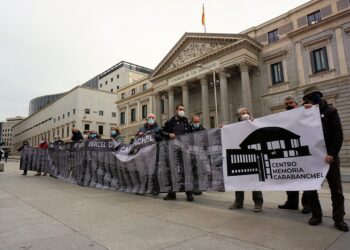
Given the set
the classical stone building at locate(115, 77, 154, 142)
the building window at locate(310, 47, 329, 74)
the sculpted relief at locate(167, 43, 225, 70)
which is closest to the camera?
the building window at locate(310, 47, 329, 74)

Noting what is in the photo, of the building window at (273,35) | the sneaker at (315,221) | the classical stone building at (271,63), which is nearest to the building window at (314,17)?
the classical stone building at (271,63)

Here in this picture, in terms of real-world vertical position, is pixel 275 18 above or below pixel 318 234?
above

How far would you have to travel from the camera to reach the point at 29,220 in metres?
3.92

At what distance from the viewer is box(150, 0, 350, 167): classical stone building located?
67.1 feet

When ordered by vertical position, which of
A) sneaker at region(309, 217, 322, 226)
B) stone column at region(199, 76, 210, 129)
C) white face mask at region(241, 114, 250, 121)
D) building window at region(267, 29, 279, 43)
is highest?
building window at region(267, 29, 279, 43)

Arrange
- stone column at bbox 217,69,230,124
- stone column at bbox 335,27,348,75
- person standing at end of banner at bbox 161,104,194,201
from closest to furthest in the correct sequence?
person standing at end of banner at bbox 161,104,194,201
stone column at bbox 335,27,348,75
stone column at bbox 217,69,230,124

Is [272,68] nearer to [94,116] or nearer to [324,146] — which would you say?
[324,146]

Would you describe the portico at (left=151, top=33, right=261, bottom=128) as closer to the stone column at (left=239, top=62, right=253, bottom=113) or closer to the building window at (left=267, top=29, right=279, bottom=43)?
the stone column at (left=239, top=62, right=253, bottom=113)

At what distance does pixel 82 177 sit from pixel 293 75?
22236mm

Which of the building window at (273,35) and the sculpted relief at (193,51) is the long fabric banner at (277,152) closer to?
the sculpted relief at (193,51)

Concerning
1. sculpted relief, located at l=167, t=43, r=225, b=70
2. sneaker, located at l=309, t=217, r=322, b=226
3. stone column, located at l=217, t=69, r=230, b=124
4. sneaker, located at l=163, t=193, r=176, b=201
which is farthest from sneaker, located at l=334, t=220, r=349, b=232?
sculpted relief, located at l=167, t=43, r=225, b=70

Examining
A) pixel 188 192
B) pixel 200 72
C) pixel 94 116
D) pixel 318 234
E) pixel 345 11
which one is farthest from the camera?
pixel 94 116

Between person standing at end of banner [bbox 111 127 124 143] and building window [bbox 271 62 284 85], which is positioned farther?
building window [bbox 271 62 284 85]

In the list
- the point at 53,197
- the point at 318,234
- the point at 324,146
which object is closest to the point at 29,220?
the point at 53,197
